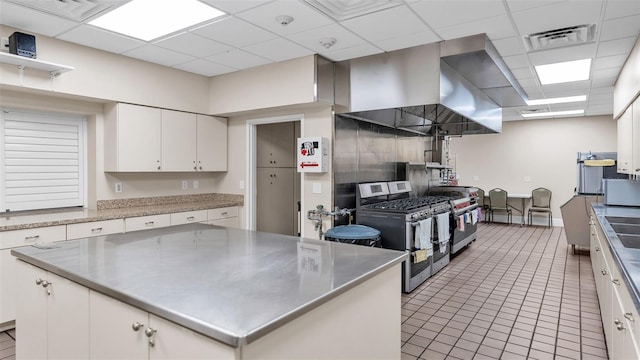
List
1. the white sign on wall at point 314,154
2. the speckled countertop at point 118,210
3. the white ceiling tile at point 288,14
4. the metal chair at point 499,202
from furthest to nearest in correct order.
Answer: the metal chair at point 499,202 → the white sign on wall at point 314,154 → the speckled countertop at point 118,210 → the white ceiling tile at point 288,14

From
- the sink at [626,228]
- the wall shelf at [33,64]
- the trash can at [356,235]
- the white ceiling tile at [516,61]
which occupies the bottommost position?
the trash can at [356,235]

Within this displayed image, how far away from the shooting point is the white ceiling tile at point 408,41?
11.0 feet

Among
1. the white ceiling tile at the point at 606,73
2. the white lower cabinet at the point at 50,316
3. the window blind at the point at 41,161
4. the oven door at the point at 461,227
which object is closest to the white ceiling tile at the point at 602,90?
the white ceiling tile at the point at 606,73

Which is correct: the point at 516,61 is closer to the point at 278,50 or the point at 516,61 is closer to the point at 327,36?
the point at 327,36

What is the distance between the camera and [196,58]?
13.2 ft

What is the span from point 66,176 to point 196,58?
6.39 feet

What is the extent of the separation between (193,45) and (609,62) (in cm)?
451

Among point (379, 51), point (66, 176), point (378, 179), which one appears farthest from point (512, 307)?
point (66, 176)

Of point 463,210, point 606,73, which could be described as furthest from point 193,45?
point 606,73

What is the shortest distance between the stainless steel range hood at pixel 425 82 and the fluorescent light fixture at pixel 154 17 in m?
1.76

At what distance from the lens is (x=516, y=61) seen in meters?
4.01

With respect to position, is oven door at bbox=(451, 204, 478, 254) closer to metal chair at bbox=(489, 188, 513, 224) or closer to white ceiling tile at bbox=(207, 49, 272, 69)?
metal chair at bbox=(489, 188, 513, 224)

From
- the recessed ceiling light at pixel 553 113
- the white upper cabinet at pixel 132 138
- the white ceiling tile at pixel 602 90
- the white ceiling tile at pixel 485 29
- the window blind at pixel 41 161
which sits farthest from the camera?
the recessed ceiling light at pixel 553 113

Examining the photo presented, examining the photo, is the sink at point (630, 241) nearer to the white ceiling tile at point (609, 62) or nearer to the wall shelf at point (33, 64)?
the white ceiling tile at point (609, 62)
